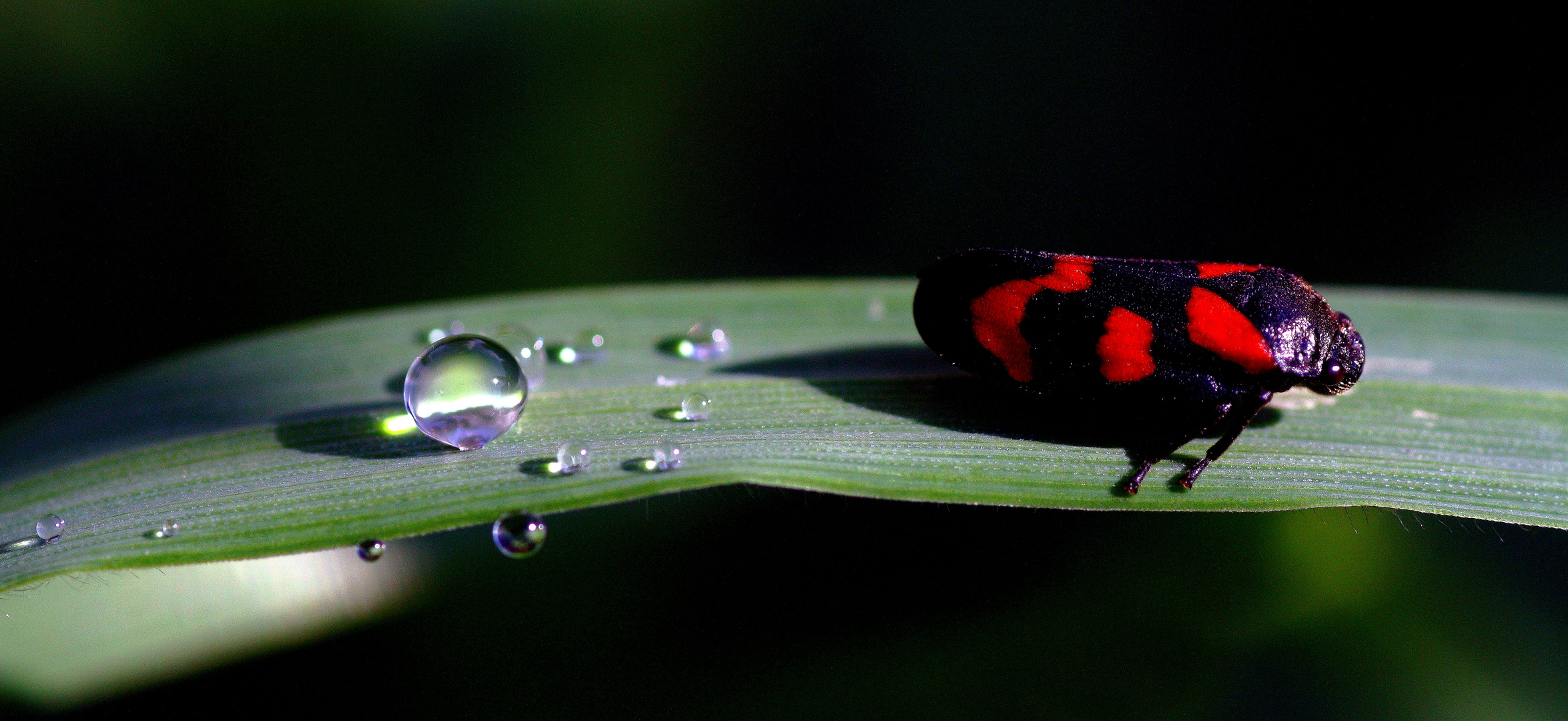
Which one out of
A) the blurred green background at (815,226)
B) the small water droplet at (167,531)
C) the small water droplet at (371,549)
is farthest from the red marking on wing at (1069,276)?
the small water droplet at (167,531)

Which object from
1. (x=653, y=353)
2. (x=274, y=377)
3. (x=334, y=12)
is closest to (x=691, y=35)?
(x=334, y=12)

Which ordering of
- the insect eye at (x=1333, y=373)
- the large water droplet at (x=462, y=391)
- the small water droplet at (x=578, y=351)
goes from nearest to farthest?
Result: the large water droplet at (x=462, y=391) < the insect eye at (x=1333, y=373) < the small water droplet at (x=578, y=351)

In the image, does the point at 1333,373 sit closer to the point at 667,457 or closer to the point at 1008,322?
the point at 1008,322

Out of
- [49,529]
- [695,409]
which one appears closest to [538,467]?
[695,409]

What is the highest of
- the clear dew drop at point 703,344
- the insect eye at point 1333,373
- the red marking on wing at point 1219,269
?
the clear dew drop at point 703,344

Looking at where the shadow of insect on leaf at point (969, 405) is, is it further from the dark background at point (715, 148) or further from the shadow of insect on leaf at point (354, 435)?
the dark background at point (715, 148)

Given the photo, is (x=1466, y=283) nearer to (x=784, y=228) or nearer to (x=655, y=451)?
(x=784, y=228)
